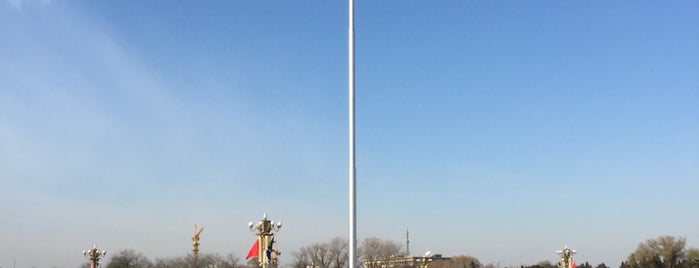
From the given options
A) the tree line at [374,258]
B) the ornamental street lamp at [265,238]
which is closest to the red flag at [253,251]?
the ornamental street lamp at [265,238]

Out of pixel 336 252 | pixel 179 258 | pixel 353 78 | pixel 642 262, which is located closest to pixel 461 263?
pixel 336 252

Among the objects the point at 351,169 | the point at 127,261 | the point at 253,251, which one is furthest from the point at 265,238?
the point at 127,261

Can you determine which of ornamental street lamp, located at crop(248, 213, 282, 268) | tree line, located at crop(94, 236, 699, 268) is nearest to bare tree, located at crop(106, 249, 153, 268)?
tree line, located at crop(94, 236, 699, 268)

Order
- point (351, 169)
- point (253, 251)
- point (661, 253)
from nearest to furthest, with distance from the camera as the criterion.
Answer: point (351, 169)
point (253, 251)
point (661, 253)

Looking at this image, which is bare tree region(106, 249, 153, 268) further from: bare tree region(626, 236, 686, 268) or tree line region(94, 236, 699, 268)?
bare tree region(626, 236, 686, 268)

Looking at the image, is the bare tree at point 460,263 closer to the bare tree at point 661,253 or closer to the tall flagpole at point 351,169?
the bare tree at point 661,253

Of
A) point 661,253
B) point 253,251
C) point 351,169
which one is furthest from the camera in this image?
point 661,253

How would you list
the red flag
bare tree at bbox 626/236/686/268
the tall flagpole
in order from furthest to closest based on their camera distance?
bare tree at bbox 626/236/686/268, the red flag, the tall flagpole

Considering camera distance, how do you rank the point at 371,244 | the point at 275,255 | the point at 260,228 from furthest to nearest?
the point at 371,244
the point at 275,255
the point at 260,228

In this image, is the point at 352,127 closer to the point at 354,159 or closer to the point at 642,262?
the point at 354,159

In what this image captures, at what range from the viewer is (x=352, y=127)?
566 inches

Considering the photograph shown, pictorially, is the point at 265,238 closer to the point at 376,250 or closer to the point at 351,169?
the point at 351,169

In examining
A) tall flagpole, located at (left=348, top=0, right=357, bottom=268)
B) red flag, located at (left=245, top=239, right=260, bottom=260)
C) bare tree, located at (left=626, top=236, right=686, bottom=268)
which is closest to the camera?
tall flagpole, located at (left=348, top=0, right=357, bottom=268)

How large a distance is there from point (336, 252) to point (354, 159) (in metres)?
68.2
